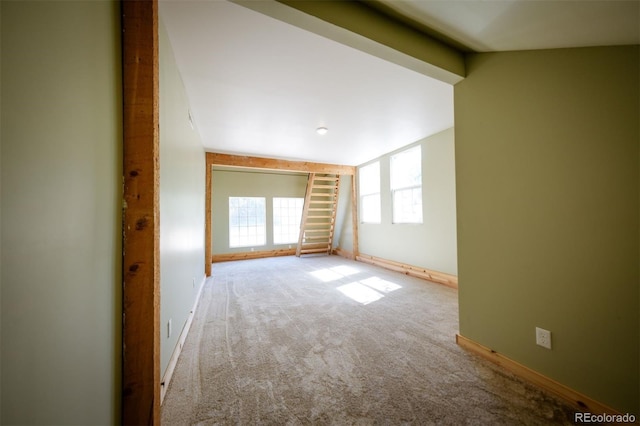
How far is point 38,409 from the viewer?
24.3 inches

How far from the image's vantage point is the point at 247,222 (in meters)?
6.64

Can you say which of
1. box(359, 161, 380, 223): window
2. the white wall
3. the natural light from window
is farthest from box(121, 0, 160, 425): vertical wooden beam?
box(359, 161, 380, 223): window

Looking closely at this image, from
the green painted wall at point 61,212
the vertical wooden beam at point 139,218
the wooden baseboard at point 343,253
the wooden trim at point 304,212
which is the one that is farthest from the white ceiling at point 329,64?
Answer: the wooden baseboard at point 343,253

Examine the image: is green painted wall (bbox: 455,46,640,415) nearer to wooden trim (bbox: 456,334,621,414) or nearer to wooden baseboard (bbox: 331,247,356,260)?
wooden trim (bbox: 456,334,621,414)

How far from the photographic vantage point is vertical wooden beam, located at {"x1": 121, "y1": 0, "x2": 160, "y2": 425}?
3.39 feet

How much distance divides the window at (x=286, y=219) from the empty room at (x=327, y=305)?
4032 mm

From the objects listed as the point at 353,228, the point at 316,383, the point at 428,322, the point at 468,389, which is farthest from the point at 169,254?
the point at 353,228

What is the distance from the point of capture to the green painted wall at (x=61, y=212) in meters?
0.58

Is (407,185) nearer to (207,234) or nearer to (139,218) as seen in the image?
(207,234)

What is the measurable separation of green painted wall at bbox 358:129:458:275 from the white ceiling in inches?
13.7

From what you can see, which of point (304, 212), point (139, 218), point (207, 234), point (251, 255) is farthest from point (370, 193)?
point (139, 218)

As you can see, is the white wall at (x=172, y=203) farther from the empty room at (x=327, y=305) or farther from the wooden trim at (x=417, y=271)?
the wooden trim at (x=417, y=271)

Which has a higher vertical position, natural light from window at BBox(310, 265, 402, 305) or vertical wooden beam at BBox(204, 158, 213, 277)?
vertical wooden beam at BBox(204, 158, 213, 277)

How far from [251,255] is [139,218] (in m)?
5.70
